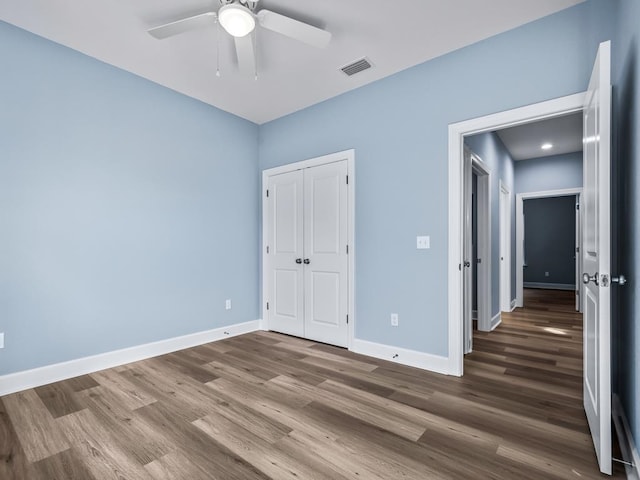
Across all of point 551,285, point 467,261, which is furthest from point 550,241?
point 467,261

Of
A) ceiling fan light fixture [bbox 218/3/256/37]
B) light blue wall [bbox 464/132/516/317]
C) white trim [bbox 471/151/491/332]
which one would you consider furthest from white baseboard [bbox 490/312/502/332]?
ceiling fan light fixture [bbox 218/3/256/37]

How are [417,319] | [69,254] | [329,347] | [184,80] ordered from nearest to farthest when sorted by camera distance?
[69,254] < [417,319] < [184,80] < [329,347]

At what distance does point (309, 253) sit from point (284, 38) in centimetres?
220

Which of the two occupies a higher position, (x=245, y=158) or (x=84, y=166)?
(x=245, y=158)

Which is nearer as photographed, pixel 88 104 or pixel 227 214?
pixel 88 104

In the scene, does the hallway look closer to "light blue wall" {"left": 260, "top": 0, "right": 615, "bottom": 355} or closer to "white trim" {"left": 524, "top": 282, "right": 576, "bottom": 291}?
"light blue wall" {"left": 260, "top": 0, "right": 615, "bottom": 355}

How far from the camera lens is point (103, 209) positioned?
2934mm

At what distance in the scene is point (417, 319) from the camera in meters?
2.96

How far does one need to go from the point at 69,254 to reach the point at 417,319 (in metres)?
3.11

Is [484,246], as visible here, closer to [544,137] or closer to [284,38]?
[544,137]

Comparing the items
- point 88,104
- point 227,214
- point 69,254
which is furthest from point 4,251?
point 227,214

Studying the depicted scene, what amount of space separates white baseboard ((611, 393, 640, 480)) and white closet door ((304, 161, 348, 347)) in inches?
85.0

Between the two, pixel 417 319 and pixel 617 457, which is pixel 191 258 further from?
pixel 617 457

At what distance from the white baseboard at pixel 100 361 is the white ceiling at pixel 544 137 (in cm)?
512
